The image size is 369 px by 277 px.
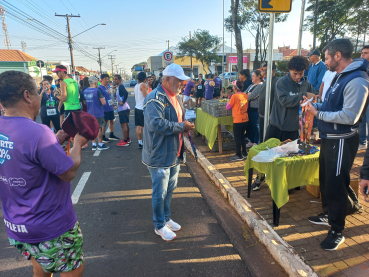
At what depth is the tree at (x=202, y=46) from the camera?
141 feet

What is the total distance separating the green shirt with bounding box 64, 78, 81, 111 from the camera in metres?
6.57

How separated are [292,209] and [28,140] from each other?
3442 mm

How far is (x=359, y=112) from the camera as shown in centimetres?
236

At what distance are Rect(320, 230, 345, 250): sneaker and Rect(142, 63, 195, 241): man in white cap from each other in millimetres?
1751

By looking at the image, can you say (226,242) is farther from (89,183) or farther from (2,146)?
(89,183)

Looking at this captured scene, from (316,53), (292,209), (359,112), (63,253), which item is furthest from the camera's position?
(316,53)

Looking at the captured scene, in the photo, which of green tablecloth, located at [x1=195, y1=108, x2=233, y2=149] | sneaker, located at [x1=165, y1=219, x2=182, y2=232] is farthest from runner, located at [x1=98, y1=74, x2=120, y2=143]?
sneaker, located at [x1=165, y1=219, x2=182, y2=232]

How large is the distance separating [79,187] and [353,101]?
15.0 ft

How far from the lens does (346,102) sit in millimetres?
2404

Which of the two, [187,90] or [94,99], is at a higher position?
[187,90]

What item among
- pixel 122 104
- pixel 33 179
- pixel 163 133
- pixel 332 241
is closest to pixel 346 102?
pixel 332 241

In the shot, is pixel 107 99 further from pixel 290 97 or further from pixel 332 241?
pixel 332 241

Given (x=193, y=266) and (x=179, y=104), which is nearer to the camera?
(x=193, y=266)

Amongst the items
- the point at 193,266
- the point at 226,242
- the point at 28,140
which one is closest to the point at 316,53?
the point at 226,242
